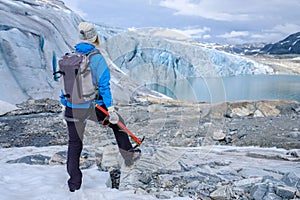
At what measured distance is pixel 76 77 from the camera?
2.12 meters

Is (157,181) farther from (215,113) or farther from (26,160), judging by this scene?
(215,113)

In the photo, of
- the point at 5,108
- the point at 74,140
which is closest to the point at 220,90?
the point at 74,140

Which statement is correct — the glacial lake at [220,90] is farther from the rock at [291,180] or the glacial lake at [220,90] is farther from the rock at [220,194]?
the rock at [220,194]

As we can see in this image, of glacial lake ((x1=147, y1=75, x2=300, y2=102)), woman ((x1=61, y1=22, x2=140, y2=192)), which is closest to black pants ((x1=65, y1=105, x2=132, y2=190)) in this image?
woman ((x1=61, y1=22, x2=140, y2=192))

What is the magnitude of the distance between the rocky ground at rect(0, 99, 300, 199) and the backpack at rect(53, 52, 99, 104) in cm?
84

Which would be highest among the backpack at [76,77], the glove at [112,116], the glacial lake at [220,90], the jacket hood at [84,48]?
the jacket hood at [84,48]

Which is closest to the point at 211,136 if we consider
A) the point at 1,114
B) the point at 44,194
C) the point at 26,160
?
the point at 26,160

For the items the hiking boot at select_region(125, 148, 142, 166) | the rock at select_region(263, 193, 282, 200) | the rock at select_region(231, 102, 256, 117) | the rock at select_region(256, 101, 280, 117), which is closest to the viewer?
the rock at select_region(263, 193, 282, 200)

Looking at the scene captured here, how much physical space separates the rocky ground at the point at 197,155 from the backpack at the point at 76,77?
0.84 metres

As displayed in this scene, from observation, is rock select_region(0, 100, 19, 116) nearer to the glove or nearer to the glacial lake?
the glacial lake

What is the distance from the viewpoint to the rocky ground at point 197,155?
2.34m

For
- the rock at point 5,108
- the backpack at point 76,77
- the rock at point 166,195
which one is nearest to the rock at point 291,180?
the rock at point 166,195

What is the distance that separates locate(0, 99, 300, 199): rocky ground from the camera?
234 centimetres

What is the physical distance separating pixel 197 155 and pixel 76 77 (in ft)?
6.34
